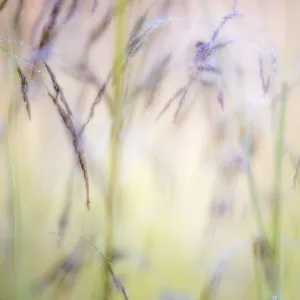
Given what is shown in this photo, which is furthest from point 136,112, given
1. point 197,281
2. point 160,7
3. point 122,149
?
point 197,281

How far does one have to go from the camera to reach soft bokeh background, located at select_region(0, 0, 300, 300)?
756 millimetres

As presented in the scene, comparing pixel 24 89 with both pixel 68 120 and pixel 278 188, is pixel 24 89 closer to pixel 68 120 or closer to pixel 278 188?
pixel 68 120

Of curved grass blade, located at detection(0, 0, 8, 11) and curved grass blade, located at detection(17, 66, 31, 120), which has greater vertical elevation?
curved grass blade, located at detection(0, 0, 8, 11)

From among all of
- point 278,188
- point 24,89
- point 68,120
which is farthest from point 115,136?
point 278,188

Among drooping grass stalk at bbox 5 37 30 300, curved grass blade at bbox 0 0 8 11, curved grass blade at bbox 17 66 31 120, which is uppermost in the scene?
curved grass blade at bbox 0 0 8 11

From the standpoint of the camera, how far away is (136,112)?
77 centimetres

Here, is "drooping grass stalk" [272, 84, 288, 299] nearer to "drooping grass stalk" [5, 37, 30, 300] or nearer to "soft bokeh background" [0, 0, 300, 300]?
"soft bokeh background" [0, 0, 300, 300]

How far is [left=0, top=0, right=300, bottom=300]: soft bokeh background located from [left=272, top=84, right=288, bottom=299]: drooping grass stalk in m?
0.01

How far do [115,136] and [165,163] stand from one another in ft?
0.38

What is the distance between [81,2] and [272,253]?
24.9 inches

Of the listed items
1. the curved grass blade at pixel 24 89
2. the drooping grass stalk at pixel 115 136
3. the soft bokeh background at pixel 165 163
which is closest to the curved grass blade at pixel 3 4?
the soft bokeh background at pixel 165 163

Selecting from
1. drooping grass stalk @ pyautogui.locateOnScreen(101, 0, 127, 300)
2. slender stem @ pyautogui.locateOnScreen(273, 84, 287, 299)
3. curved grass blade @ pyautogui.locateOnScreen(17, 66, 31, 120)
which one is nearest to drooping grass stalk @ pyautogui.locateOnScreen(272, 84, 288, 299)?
slender stem @ pyautogui.locateOnScreen(273, 84, 287, 299)

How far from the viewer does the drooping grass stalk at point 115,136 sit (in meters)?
0.76

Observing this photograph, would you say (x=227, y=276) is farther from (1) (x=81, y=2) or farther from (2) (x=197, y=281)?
(1) (x=81, y=2)
